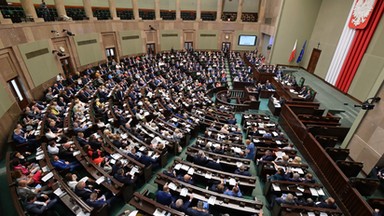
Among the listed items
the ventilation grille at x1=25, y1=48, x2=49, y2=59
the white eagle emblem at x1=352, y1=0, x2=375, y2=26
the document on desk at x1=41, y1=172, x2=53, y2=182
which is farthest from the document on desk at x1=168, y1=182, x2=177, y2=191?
the white eagle emblem at x1=352, y1=0, x2=375, y2=26

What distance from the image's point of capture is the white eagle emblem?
11.0m

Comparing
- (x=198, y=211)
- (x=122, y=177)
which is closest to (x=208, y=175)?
(x=198, y=211)

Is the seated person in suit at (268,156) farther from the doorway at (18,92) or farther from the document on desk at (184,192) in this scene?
the doorway at (18,92)

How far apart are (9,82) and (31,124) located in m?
2.93

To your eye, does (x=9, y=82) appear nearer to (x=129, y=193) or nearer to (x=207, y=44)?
(x=129, y=193)

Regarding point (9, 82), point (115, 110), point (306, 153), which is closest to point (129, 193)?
point (115, 110)

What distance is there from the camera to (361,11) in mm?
11656

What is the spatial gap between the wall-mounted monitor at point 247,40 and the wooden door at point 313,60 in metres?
8.80

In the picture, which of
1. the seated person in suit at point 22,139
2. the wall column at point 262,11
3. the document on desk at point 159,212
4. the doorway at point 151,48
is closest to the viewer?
the document on desk at point 159,212

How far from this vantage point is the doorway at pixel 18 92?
9106 millimetres

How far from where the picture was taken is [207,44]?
2444 centimetres

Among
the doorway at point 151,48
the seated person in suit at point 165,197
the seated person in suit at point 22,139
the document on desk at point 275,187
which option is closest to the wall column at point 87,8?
the doorway at point 151,48

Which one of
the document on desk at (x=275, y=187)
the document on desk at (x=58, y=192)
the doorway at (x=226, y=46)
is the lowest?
the document on desk at (x=275, y=187)

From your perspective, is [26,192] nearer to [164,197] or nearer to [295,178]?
[164,197]
